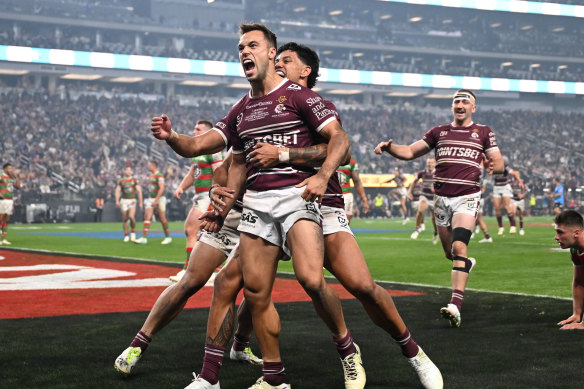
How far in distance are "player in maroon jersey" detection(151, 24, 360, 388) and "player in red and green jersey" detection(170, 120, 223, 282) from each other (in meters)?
5.67

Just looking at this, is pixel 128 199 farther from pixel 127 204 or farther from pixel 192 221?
pixel 192 221

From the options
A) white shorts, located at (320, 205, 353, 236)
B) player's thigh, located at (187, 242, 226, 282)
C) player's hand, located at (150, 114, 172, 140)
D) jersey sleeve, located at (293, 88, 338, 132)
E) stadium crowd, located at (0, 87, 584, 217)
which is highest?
jersey sleeve, located at (293, 88, 338, 132)

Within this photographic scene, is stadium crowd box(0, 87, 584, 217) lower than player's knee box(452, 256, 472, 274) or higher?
lower

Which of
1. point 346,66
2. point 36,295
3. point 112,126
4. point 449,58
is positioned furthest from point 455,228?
point 449,58

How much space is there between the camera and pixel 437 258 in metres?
14.7

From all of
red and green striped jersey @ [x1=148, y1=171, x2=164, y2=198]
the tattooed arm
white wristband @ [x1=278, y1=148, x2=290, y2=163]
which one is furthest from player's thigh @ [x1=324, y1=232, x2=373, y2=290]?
red and green striped jersey @ [x1=148, y1=171, x2=164, y2=198]

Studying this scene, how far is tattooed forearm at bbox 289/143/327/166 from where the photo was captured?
4418 millimetres

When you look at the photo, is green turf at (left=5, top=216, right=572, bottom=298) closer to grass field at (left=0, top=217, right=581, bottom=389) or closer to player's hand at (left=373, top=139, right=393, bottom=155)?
grass field at (left=0, top=217, right=581, bottom=389)

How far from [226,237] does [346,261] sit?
3.37 ft

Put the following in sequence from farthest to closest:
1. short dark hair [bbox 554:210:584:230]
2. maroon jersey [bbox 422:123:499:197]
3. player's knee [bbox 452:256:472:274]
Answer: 1. maroon jersey [bbox 422:123:499:197]
2. player's knee [bbox 452:256:472:274]
3. short dark hair [bbox 554:210:584:230]

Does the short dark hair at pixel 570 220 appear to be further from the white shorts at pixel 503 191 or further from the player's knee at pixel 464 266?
the white shorts at pixel 503 191

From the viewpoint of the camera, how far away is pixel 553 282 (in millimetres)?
10406

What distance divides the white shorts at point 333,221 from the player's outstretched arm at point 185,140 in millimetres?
797

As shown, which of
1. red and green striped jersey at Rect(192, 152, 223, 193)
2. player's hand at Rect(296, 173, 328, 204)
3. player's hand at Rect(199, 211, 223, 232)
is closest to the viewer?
player's hand at Rect(296, 173, 328, 204)
